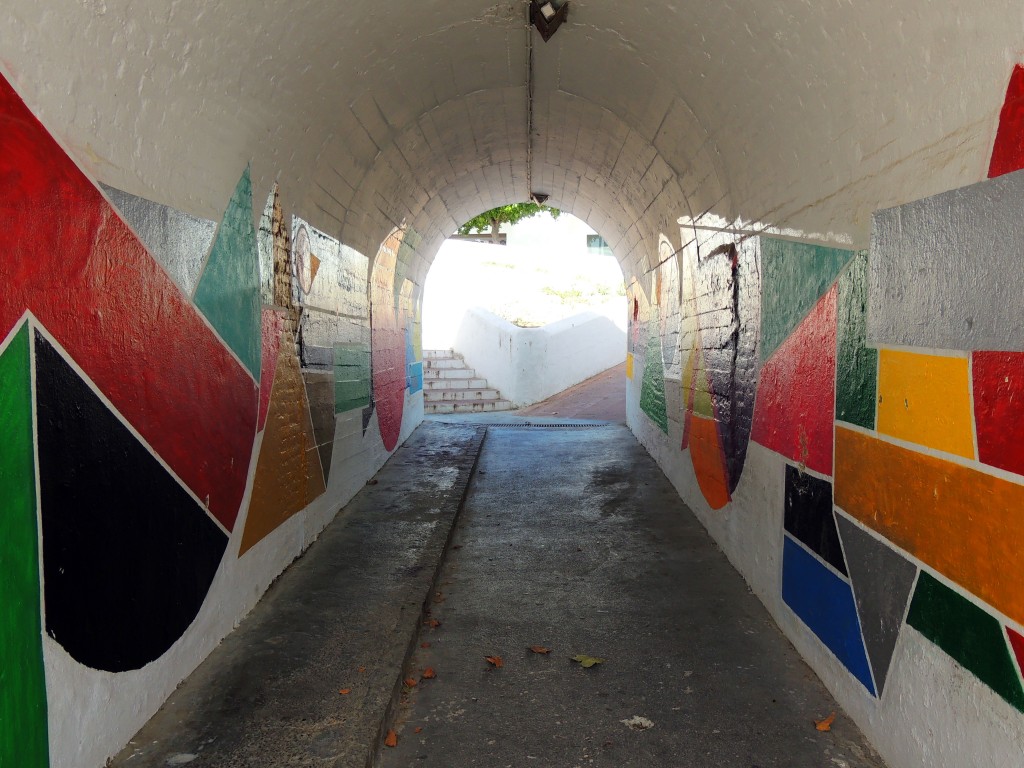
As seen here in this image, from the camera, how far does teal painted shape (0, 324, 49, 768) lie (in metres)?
2.37

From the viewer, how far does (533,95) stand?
737cm

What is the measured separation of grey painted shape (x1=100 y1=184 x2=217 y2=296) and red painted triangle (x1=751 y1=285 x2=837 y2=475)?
3.22 m

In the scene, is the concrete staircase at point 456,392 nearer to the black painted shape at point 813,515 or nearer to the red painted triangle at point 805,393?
the red painted triangle at point 805,393

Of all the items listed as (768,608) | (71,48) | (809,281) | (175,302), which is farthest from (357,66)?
(768,608)

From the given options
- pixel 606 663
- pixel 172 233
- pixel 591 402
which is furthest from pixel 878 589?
pixel 591 402

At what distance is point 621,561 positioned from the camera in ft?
19.7

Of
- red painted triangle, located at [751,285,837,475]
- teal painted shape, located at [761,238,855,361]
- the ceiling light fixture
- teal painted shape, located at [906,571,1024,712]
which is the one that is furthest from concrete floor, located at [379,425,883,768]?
the ceiling light fixture

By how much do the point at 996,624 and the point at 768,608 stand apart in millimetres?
2589

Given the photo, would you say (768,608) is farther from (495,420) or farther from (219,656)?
(495,420)

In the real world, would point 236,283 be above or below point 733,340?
above

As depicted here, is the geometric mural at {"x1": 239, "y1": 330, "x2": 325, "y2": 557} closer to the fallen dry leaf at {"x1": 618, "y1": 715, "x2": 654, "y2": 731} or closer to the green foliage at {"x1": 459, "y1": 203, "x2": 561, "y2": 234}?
the fallen dry leaf at {"x1": 618, "y1": 715, "x2": 654, "y2": 731}

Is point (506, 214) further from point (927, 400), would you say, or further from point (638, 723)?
point (927, 400)

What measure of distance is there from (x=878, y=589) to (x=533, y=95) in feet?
18.8

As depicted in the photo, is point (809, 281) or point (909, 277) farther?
point (809, 281)
